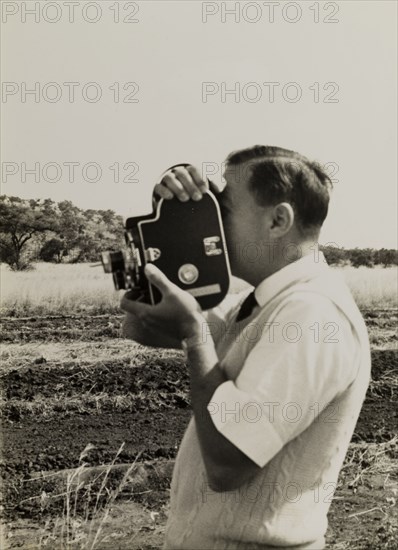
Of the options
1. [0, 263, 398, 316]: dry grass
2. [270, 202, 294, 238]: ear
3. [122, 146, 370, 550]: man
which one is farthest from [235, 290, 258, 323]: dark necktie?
[0, 263, 398, 316]: dry grass

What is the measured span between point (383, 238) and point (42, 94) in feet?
4.16

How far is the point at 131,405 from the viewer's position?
8.72 feet

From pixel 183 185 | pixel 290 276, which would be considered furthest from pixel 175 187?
pixel 290 276

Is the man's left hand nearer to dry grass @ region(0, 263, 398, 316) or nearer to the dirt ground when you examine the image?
dry grass @ region(0, 263, 398, 316)

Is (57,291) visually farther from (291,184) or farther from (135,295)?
(291,184)

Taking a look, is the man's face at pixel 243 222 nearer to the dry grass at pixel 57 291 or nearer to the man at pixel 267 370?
the man at pixel 267 370

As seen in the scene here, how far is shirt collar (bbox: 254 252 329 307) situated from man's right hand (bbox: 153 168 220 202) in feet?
0.58

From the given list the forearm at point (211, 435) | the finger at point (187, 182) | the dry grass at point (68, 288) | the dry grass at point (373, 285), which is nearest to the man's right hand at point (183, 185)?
the finger at point (187, 182)

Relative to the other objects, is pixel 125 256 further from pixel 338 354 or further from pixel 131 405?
pixel 131 405

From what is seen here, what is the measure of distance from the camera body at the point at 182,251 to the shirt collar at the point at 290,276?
70mm

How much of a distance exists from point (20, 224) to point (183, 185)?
136cm

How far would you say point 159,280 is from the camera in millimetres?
1126

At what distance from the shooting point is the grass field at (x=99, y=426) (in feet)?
→ 7.95

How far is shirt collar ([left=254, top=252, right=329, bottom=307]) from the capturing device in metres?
1.18
